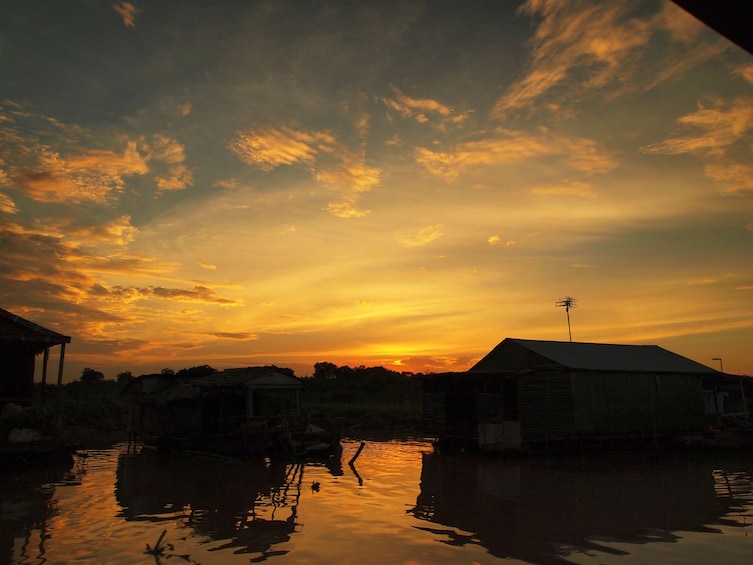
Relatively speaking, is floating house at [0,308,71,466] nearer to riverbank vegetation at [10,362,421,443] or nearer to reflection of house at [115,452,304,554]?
riverbank vegetation at [10,362,421,443]

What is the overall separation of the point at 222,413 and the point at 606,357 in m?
20.5

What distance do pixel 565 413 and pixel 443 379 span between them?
6145 mm

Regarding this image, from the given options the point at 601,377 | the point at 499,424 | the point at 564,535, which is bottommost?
the point at 564,535

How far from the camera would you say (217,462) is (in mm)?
25031

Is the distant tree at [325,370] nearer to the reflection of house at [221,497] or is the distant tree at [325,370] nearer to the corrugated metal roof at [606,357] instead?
the corrugated metal roof at [606,357]

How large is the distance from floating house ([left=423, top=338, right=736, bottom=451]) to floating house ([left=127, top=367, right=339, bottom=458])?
7407 mm

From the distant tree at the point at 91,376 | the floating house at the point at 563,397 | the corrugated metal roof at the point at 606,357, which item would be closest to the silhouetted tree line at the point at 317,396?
the distant tree at the point at 91,376

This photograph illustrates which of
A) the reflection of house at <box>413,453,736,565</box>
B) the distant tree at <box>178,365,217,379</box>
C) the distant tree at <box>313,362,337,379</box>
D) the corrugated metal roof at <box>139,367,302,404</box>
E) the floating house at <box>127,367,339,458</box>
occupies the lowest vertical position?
the reflection of house at <box>413,453,736,565</box>

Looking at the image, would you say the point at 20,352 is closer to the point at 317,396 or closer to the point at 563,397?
the point at 563,397

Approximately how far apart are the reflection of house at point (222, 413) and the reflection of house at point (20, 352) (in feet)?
22.9

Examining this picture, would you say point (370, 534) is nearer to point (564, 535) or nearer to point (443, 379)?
point (564, 535)

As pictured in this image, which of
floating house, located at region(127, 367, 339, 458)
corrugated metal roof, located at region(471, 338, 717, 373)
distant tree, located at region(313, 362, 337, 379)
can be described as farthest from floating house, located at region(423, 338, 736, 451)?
distant tree, located at region(313, 362, 337, 379)

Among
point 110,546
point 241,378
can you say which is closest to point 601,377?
point 241,378

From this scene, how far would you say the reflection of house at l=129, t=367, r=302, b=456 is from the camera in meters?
25.3
